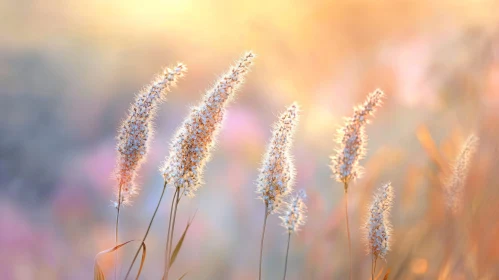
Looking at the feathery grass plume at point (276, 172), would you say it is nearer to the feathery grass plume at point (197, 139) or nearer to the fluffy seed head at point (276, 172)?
the fluffy seed head at point (276, 172)

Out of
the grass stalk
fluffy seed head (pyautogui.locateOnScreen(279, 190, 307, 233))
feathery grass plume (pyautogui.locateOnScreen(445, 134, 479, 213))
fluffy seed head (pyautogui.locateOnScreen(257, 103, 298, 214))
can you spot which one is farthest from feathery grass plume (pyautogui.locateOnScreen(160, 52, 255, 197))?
feathery grass plume (pyautogui.locateOnScreen(445, 134, 479, 213))

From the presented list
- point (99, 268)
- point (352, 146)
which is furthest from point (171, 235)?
point (352, 146)

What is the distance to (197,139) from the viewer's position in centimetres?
137

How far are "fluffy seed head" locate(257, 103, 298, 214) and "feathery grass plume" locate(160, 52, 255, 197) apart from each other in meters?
0.20

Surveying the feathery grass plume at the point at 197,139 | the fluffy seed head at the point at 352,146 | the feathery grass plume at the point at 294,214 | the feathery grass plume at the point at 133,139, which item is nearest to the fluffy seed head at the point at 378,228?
the fluffy seed head at the point at 352,146

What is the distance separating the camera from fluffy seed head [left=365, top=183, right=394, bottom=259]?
1.65 meters

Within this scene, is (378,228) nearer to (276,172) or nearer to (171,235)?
(276,172)

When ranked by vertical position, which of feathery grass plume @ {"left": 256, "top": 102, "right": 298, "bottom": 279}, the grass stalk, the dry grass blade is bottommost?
the dry grass blade

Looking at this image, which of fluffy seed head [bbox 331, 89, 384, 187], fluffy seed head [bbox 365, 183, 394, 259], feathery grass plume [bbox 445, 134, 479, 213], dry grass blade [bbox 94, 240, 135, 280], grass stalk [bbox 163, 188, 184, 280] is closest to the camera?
dry grass blade [bbox 94, 240, 135, 280]

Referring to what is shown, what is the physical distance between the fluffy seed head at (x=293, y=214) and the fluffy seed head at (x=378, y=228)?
29cm

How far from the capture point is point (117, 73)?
1435 mm

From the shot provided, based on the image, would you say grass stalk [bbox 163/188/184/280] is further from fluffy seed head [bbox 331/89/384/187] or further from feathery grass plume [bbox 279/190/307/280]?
fluffy seed head [bbox 331/89/384/187]

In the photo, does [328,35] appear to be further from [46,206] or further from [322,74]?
[46,206]

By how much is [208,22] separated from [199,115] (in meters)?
0.39
